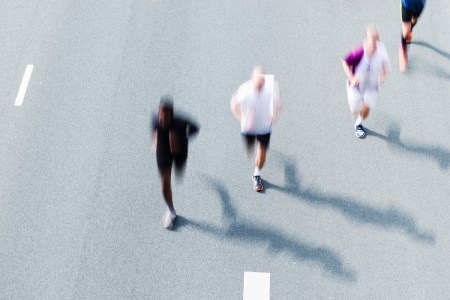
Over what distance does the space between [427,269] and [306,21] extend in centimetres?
453

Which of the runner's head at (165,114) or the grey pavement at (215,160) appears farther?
the grey pavement at (215,160)

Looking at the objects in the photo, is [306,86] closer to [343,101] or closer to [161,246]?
[343,101]

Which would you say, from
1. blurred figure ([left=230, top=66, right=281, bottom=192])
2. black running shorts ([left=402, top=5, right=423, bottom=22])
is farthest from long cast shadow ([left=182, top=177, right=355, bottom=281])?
black running shorts ([left=402, top=5, right=423, bottom=22])

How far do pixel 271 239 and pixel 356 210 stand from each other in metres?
1.23

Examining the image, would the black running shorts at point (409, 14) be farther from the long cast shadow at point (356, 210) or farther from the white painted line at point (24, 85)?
the white painted line at point (24, 85)

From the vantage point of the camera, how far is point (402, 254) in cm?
636

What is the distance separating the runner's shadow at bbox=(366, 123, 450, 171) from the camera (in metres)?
7.09

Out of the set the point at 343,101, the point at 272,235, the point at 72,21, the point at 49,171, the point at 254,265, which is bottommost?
the point at 254,265

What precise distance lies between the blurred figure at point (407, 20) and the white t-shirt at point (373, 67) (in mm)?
1557

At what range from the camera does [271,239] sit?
6484 millimetres

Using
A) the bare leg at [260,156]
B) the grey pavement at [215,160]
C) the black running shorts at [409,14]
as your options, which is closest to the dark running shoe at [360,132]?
the grey pavement at [215,160]

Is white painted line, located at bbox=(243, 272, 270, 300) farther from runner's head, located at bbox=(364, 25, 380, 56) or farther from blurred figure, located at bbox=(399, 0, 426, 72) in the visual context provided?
blurred figure, located at bbox=(399, 0, 426, 72)

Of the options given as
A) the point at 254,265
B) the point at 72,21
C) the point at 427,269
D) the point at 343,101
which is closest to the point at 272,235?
the point at 254,265

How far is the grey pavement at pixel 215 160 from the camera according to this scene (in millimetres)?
6277
